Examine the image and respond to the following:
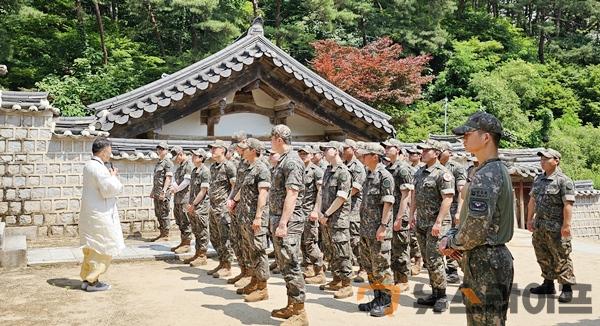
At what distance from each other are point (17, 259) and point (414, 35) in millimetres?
27095

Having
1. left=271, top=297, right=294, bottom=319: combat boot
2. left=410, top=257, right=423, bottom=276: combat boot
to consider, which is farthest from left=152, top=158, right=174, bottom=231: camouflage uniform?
left=271, top=297, right=294, bottom=319: combat boot

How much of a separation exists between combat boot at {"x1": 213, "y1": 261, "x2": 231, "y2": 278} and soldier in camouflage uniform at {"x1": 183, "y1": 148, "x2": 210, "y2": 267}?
0.97 m

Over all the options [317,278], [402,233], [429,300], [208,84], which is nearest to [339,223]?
[402,233]

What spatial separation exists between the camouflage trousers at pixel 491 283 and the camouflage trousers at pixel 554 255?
4.05 meters

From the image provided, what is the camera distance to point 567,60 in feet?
119

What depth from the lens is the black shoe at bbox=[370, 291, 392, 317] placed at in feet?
20.4

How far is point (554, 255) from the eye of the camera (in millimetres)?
7375

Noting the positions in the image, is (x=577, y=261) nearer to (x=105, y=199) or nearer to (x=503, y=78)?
(x=105, y=199)

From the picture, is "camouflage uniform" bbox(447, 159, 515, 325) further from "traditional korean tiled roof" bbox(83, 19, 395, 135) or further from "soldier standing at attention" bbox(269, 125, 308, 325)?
"traditional korean tiled roof" bbox(83, 19, 395, 135)

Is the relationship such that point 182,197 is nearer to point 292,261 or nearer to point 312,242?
point 312,242

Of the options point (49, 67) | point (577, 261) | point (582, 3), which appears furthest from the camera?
point (582, 3)

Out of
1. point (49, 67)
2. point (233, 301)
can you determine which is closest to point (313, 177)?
point (233, 301)

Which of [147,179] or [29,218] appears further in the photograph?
[147,179]

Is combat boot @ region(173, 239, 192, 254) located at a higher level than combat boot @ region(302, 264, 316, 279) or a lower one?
higher
